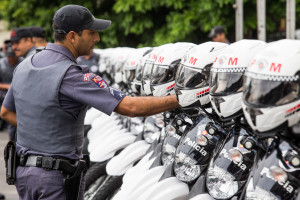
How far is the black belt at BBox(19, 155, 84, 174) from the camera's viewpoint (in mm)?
3270

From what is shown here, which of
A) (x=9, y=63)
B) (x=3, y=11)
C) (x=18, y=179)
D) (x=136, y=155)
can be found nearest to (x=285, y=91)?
(x=18, y=179)

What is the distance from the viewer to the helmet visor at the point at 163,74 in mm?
3941

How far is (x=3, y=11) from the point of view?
17.2 m

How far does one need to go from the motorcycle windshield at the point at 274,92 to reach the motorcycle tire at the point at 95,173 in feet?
9.67

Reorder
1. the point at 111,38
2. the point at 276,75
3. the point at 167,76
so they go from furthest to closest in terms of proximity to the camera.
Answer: the point at 111,38 → the point at 167,76 → the point at 276,75

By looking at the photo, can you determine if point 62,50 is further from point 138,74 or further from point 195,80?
point 138,74

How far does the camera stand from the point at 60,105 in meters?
3.23

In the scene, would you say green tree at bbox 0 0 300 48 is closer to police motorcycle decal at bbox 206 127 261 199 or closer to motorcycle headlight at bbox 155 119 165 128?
motorcycle headlight at bbox 155 119 165 128

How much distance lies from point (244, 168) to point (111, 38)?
11811 mm

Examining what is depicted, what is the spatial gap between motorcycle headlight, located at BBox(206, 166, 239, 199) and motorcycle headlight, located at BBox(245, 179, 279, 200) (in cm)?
33

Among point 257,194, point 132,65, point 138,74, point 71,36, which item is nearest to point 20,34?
point 132,65

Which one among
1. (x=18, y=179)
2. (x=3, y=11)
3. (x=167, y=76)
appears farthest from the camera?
(x=3, y=11)

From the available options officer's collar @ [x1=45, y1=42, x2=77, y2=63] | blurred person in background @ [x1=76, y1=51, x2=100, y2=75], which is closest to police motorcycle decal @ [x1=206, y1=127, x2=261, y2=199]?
officer's collar @ [x1=45, y1=42, x2=77, y2=63]

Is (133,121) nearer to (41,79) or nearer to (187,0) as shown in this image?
(41,79)
